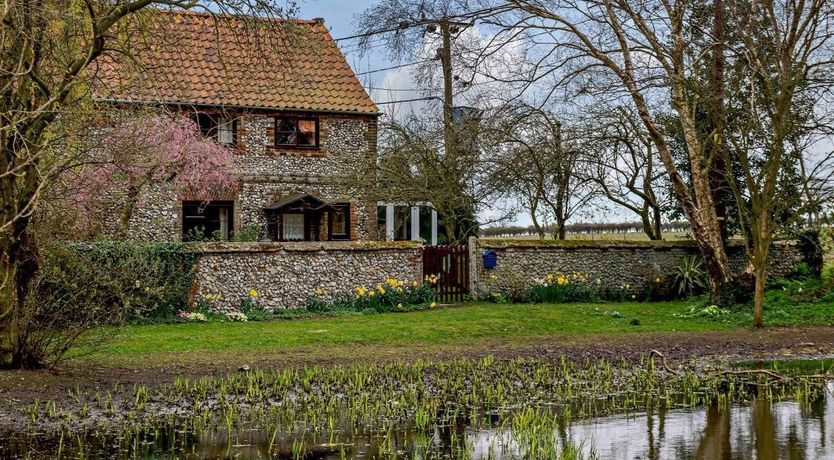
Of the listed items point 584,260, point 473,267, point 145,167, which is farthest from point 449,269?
point 145,167

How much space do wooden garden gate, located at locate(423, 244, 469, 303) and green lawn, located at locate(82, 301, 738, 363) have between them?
3.95 feet

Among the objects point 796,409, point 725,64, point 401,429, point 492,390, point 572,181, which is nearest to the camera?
point 401,429

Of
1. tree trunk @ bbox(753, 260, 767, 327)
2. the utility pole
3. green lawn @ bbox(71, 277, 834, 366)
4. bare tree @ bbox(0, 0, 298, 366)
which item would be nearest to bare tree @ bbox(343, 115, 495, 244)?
the utility pole

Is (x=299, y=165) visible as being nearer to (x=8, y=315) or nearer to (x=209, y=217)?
(x=209, y=217)

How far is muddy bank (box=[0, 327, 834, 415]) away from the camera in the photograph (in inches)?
508

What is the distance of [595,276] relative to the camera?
2762 cm

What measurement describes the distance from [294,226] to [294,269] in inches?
485

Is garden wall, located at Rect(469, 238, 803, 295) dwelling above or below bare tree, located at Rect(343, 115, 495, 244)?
below

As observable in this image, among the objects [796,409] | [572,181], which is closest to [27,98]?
[796,409]

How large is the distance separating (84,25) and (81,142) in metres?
1.63

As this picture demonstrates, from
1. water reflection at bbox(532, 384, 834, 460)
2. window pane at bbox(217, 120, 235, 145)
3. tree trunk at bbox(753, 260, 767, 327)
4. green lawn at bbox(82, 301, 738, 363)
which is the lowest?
water reflection at bbox(532, 384, 834, 460)

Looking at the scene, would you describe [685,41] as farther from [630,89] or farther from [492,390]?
[492,390]

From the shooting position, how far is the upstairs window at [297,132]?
35.1m

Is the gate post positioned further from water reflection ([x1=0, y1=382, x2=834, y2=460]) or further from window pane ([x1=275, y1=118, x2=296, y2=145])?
water reflection ([x1=0, y1=382, x2=834, y2=460])
